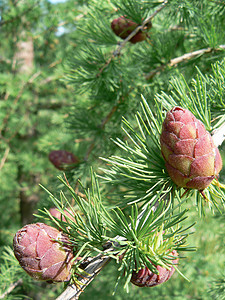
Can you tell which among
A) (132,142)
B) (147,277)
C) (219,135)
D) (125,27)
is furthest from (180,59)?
(147,277)

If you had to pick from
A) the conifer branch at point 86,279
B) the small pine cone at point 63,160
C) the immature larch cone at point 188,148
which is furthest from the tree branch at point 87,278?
the small pine cone at point 63,160

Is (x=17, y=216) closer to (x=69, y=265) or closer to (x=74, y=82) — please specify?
(x=74, y=82)

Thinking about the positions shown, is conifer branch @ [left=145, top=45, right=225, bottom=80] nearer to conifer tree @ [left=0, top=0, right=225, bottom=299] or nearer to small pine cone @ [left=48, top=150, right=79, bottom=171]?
conifer tree @ [left=0, top=0, right=225, bottom=299]

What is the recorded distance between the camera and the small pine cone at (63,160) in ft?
3.06

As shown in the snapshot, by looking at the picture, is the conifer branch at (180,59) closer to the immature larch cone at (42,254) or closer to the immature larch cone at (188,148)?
the immature larch cone at (188,148)

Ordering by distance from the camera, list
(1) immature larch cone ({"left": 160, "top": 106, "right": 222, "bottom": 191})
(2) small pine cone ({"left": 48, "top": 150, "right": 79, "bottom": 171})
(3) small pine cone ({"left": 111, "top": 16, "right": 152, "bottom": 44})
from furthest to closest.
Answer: (2) small pine cone ({"left": 48, "top": 150, "right": 79, "bottom": 171}) < (3) small pine cone ({"left": 111, "top": 16, "right": 152, "bottom": 44}) < (1) immature larch cone ({"left": 160, "top": 106, "right": 222, "bottom": 191})

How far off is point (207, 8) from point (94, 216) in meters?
0.71

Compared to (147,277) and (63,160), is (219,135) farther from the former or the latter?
(63,160)

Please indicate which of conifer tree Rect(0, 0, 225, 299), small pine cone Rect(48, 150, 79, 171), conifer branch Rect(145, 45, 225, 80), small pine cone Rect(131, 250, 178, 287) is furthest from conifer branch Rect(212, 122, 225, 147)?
small pine cone Rect(48, 150, 79, 171)

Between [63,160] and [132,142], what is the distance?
11.8 inches

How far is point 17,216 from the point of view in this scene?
132 inches

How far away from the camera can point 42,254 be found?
15.9 inches

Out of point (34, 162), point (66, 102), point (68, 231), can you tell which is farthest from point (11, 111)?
point (68, 231)

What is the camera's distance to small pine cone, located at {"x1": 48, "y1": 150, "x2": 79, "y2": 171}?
0.93 metres
